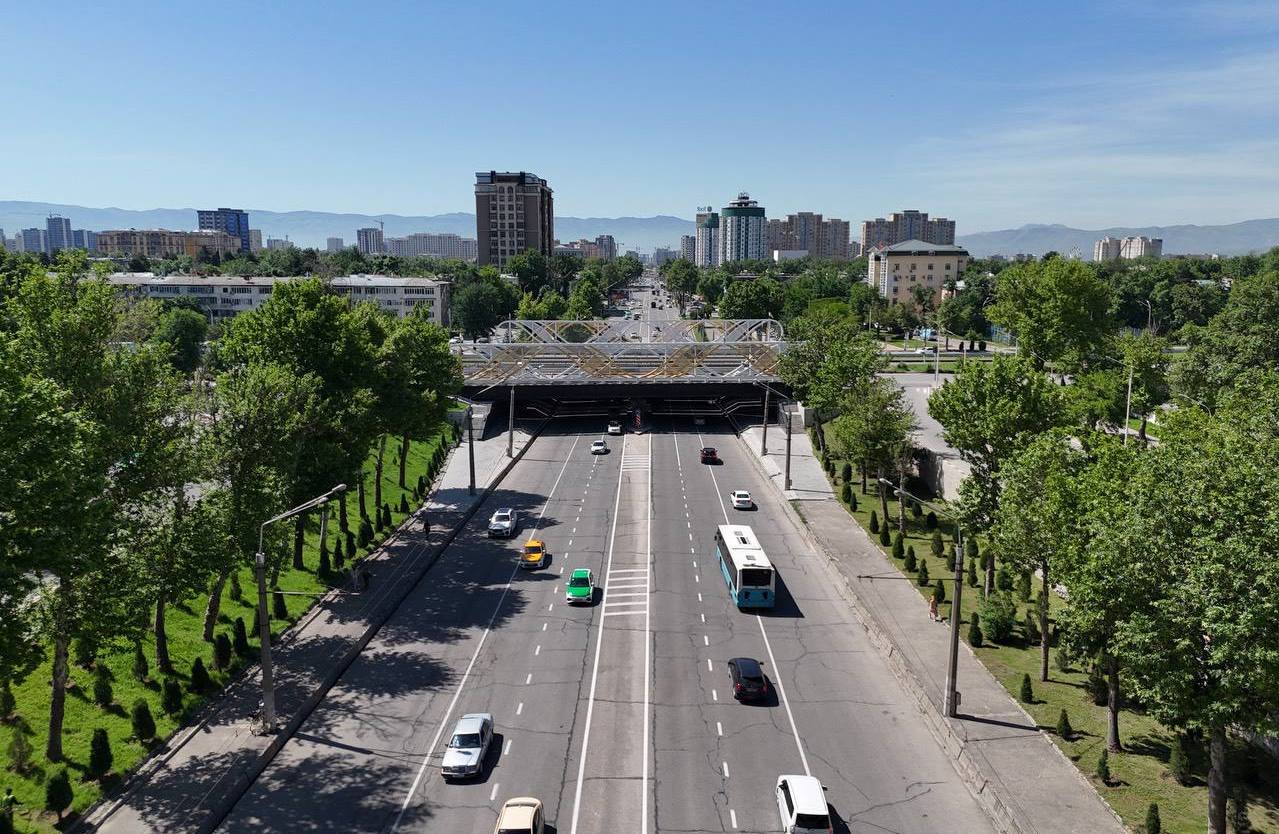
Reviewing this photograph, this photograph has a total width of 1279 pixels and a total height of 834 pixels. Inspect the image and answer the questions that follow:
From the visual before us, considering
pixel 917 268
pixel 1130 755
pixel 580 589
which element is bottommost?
pixel 1130 755

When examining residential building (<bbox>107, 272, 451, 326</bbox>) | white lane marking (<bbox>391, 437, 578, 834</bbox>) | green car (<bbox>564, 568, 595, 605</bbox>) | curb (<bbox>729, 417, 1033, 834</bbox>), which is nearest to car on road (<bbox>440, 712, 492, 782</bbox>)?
white lane marking (<bbox>391, 437, 578, 834</bbox>)

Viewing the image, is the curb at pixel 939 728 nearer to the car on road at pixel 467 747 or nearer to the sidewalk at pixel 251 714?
the car on road at pixel 467 747

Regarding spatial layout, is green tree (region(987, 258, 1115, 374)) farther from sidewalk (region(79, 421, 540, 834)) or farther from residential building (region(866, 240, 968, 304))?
residential building (region(866, 240, 968, 304))

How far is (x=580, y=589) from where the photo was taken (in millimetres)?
40875

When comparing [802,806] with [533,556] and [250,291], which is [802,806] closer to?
[533,556]

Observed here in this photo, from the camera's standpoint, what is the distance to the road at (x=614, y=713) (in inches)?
977

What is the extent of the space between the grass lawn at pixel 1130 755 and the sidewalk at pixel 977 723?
0.61 m

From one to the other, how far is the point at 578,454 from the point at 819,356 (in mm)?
22984

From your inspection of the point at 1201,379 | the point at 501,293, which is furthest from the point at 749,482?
the point at 501,293

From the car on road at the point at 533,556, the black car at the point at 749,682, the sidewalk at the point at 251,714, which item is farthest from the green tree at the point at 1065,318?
the black car at the point at 749,682

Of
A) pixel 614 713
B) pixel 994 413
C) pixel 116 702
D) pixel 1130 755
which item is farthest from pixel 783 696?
pixel 116 702

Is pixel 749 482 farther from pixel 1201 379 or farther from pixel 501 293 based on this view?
pixel 501 293

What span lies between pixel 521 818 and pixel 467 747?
485cm

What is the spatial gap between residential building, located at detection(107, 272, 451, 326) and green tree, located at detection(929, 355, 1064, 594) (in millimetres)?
115734
